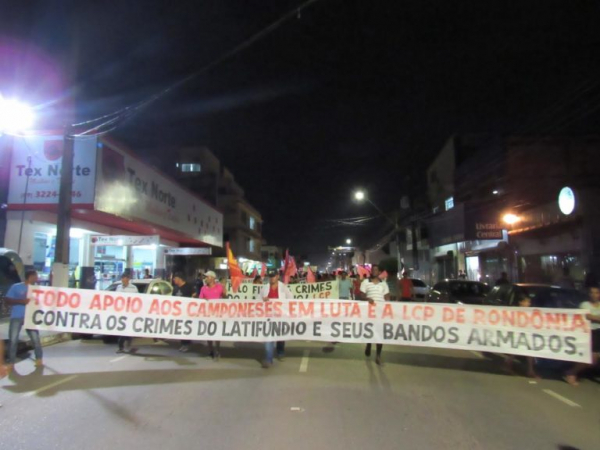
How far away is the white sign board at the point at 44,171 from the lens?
54.5 ft

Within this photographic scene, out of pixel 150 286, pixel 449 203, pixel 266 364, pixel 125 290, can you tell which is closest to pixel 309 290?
pixel 150 286

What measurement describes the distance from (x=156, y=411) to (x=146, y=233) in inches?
849

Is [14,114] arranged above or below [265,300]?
above

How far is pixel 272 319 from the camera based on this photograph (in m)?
9.41

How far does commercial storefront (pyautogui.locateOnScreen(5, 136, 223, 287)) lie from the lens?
656 inches

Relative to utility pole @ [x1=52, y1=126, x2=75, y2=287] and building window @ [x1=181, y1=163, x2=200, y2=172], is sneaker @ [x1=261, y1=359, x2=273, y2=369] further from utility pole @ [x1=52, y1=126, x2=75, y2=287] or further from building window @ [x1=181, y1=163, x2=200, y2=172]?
building window @ [x1=181, y1=163, x2=200, y2=172]

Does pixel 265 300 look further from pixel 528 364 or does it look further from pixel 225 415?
pixel 528 364

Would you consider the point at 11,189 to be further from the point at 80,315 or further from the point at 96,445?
the point at 96,445

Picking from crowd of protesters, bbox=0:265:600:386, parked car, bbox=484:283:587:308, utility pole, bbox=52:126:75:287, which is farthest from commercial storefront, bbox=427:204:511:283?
utility pole, bbox=52:126:75:287

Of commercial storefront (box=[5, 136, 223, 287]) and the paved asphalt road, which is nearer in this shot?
the paved asphalt road

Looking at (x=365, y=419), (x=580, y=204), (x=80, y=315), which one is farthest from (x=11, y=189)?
(x=580, y=204)

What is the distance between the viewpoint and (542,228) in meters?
20.1

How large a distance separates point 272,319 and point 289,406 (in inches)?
124

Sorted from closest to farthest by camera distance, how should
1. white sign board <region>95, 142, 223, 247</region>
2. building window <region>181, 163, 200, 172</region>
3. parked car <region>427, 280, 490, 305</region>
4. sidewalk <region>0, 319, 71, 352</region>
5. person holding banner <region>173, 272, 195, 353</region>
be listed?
person holding banner <region>173, 272, 195, 353</region> → sidewalk <region>0, 319, 71, 352</region> → parked car <region>427, 280, 490, 305</region> → white sign board <region>95, 142, 223, 247</region> → building window <region>181, 163, 200, 172</region>
